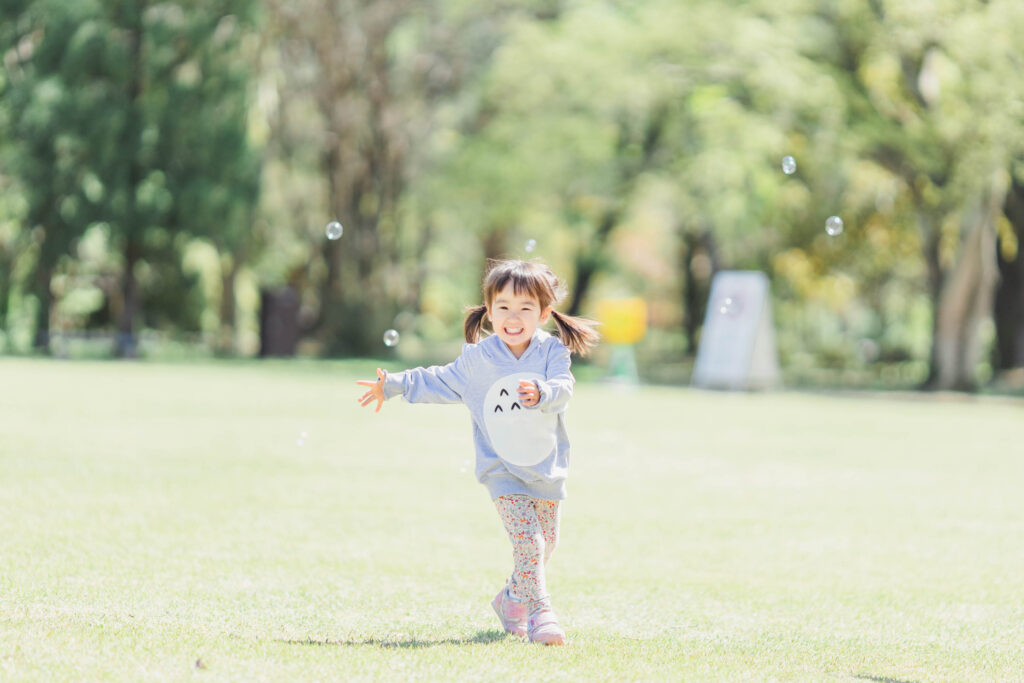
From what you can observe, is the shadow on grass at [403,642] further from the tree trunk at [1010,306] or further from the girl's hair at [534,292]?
the tree trunk at [1010,306]

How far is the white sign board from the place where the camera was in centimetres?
2644

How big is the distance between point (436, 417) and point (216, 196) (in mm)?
16269

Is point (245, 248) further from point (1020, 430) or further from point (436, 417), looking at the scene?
point (1020, 430)

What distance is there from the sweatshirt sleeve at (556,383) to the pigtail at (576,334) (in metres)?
0.09

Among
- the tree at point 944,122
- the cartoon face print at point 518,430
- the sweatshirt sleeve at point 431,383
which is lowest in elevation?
the cartoon face print at point 518,430

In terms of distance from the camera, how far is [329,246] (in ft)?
123

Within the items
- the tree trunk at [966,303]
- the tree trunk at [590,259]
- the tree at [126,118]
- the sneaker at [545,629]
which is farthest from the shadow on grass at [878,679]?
the tree trunk at [590,259]

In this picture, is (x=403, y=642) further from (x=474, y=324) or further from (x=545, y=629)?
(x=474, y=324)

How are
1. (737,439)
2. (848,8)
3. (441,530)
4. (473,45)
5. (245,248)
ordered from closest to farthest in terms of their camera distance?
(441,530), (737,439), (848,8), (473,45), (245,248)

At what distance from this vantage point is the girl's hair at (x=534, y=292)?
5.44 meters

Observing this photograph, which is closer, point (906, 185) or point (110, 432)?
point (110, 432)

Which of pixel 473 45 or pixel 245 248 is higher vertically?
pixel 473 45

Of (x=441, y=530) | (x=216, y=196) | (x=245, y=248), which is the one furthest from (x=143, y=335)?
(x=441, y=530)

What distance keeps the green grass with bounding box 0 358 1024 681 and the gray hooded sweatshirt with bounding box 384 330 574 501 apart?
630 millimetres
